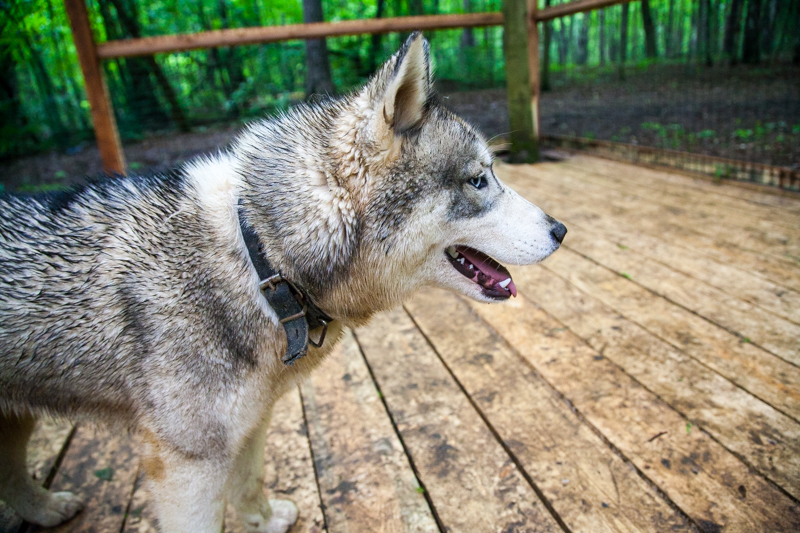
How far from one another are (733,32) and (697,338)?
3903 millimetres

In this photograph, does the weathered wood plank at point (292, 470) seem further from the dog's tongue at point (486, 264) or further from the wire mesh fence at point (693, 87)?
the wire mesh fence at point (693, 87)

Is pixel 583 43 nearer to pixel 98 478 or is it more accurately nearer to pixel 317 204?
pixel 317 204

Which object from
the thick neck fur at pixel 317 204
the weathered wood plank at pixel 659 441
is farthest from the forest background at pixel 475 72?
the weathered wood plank at pixel 659 441

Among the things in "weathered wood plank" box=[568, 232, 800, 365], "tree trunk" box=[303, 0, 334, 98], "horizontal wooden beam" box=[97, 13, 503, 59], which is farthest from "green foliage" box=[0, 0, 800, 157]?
"weathered wood plank" box=[568, 232, 800, 365]

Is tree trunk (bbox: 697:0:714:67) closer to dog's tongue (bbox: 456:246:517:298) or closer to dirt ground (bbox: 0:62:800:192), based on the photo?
dirt ground (bbox: 0:62:800:192)

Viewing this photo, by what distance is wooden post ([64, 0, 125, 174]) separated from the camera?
4.41m

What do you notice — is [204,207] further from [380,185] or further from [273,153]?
[380,185]

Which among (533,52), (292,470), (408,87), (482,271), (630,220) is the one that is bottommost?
(292,470)

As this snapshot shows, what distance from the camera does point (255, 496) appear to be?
1.77m

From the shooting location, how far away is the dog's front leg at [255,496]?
174 centimetres

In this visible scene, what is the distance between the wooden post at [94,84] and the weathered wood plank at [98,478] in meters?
2.95

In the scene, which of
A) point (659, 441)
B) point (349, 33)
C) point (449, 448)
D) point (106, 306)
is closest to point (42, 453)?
point (106, 306)

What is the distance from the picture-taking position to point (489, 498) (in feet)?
5.84

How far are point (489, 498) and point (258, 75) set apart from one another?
8.28 m
